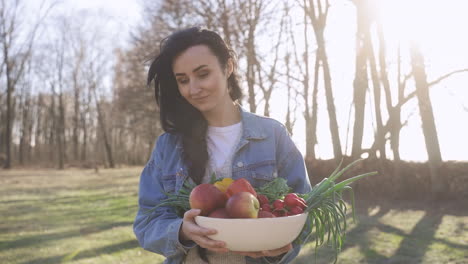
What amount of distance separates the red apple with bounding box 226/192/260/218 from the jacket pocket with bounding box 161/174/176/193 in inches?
24.7

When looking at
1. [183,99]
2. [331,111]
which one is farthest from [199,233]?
[331,111]

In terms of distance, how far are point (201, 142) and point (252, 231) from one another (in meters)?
0.72

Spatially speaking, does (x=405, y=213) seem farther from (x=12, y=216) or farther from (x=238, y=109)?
(x=12, y=216)

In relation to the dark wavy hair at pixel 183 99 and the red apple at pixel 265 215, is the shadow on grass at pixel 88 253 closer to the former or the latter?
the dark wavy hair at pixel 183 99

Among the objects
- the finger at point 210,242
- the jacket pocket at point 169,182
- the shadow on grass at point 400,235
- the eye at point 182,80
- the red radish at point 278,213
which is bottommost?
the shadow on grass at point 400,235

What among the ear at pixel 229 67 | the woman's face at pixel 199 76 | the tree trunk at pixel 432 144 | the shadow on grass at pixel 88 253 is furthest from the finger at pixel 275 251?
the tree trunk at pixel 432 144

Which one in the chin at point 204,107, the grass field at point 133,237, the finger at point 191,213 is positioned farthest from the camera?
the grass field at point 133,237

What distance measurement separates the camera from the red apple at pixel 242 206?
4.81ft

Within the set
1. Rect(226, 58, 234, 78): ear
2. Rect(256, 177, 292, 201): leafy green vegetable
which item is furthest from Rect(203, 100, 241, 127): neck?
Rect(256, 177, 292, 201): leafy green vegetable

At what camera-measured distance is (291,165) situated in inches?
82.6

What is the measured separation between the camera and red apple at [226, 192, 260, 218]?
57.7 inches

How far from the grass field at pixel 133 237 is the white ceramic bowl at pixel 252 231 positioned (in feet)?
13.4

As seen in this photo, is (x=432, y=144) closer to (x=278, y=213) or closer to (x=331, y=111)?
(x=331, y=111)

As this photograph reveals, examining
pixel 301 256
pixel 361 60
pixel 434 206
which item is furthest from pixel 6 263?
pixel 361 60
